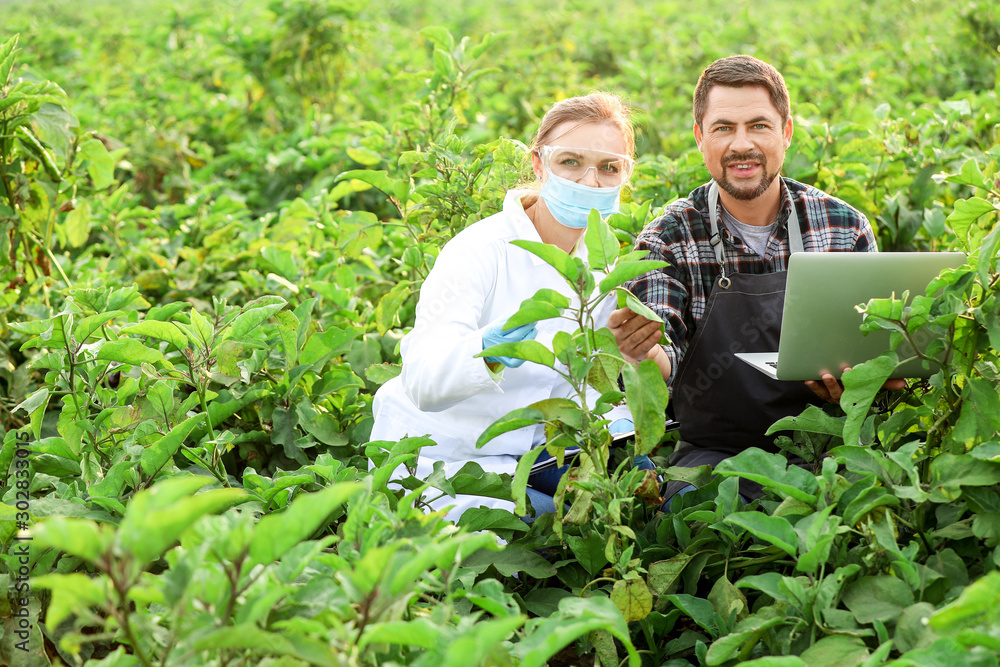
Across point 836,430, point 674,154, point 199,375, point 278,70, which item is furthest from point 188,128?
point 836,430

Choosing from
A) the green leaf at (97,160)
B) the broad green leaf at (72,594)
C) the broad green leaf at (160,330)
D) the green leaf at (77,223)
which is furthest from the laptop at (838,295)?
the green leaf at (77,223)

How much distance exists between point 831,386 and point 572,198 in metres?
0.77

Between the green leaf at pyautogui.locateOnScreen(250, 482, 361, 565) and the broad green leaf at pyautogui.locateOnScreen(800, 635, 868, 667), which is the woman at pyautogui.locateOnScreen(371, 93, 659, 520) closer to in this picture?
the broad green leaf at pyautogui.locateOnScreen(800, 635, 868, 667)

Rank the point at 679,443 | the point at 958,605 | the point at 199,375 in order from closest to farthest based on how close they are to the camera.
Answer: the point at 958,605 < the point at 199,375 < the point at 679,443

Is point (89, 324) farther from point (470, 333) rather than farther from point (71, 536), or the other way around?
point (71, 536)

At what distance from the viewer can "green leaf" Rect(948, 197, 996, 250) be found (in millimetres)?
1758

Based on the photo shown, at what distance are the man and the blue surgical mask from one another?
26cm

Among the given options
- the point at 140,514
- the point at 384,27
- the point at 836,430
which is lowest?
the point at 836,430

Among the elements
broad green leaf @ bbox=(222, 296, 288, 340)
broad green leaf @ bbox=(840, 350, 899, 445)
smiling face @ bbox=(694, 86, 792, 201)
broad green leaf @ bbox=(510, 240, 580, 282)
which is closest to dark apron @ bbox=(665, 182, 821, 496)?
smiling face @ bbox=(694, 86, 792, 201)

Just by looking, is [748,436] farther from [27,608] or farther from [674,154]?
[674,154]

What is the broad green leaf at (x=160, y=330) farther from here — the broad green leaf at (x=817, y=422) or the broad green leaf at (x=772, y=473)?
the broad green leaf at (x=817, y=422)

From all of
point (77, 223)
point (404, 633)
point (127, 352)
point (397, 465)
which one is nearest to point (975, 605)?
point (404, 633)

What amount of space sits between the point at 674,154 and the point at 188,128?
3.14 metres

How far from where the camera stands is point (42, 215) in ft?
9.21
